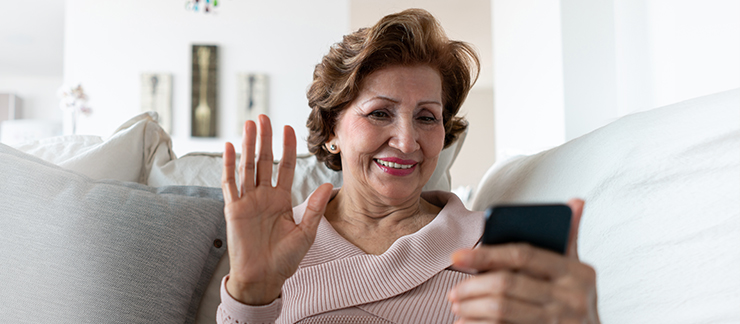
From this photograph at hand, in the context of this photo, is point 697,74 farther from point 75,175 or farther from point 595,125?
point 75,175

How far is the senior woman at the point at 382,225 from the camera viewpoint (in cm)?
52

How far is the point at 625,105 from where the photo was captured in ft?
8.11

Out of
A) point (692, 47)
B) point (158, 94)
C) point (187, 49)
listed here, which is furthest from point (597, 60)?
point (158, 94)

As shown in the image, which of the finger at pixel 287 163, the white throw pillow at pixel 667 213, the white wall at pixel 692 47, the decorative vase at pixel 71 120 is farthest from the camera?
the decorative vase at pixel 71 120

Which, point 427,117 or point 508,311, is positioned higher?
point 427,117

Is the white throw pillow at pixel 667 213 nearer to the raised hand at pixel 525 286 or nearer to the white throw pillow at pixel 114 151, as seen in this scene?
the raised hand at pixel 525 286

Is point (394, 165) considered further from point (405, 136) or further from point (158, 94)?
point (158, 94)

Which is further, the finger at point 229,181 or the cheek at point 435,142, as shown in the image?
the cheek at point 435,142

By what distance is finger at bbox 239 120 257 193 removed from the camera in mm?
850

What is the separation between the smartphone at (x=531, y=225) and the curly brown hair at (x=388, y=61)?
32.0 inches

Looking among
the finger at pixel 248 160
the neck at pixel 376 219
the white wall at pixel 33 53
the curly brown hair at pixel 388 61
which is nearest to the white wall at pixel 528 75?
the curly brown hair at pixel 388 61

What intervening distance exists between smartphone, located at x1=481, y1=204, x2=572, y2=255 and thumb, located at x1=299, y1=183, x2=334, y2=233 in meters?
0.42

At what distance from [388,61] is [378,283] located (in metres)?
A: 0.59

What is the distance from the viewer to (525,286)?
0.51m
